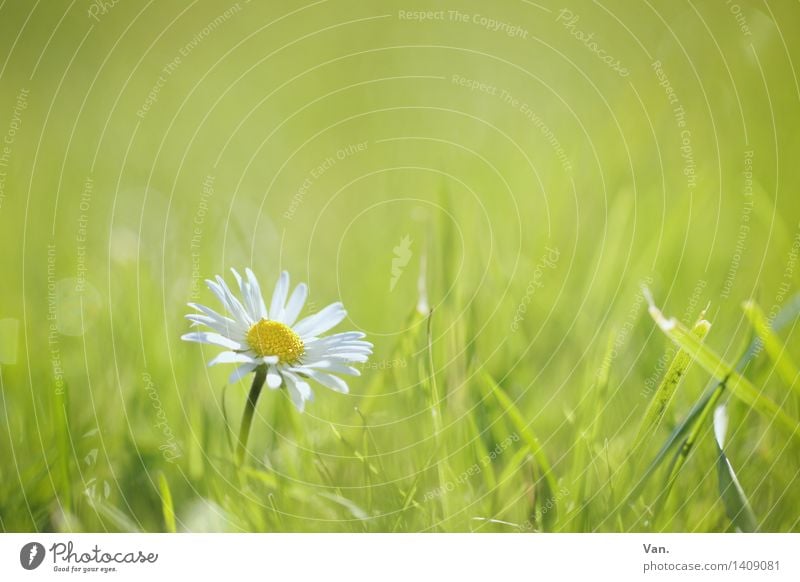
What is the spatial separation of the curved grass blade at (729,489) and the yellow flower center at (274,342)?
1.05 feet

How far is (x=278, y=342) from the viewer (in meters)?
0.58

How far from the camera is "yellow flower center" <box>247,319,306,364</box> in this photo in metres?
0.57

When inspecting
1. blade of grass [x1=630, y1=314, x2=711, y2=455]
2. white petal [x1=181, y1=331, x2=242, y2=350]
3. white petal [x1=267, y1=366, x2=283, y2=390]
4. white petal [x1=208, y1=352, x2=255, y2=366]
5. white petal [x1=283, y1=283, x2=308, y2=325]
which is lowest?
blade of grass [x1=630, y1=314, x2=711, y2=455]

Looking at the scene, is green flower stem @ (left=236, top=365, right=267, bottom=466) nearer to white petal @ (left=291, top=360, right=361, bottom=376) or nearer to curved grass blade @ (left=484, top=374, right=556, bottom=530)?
white petal @ (left=291, top=360, right=361, bottom=376)

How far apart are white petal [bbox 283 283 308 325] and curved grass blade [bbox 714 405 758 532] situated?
13.1 inches

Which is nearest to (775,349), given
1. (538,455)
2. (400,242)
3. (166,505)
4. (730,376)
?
(730,376)

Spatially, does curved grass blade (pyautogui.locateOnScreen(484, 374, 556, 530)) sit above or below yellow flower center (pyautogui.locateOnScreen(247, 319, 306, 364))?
below

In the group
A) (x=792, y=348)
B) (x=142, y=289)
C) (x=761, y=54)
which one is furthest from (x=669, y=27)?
(x=142, y=289)

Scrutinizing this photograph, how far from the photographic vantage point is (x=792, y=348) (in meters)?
0.68

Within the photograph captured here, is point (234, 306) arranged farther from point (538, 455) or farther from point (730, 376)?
point (730, 376)

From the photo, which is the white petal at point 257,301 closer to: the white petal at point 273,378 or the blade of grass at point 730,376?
the white petal at point 273,378

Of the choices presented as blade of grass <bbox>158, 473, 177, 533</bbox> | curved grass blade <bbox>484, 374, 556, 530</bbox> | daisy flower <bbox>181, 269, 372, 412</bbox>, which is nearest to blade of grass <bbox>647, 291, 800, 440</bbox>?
curved grass blade <bbox>484, 374, 556, 530</bbox>
